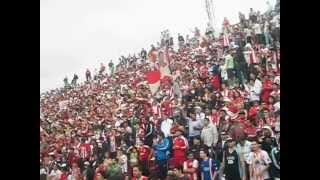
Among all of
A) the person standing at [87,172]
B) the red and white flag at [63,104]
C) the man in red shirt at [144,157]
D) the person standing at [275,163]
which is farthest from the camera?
the red and white flag at [63,104]

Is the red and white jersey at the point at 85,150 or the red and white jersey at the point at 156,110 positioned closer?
the red and white jersey at the point at 156,110

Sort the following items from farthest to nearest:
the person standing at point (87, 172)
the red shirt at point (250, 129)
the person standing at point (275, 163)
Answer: the person standing at point (87, 172)
the red shirt at point (250, 129)
the person standing at point (275, 163)

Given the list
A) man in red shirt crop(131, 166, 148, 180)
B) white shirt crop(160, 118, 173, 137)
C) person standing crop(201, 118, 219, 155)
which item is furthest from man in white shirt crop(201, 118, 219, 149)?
man in red shirt crop(131, 166, 148, 180)

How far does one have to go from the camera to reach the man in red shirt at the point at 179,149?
352 cm

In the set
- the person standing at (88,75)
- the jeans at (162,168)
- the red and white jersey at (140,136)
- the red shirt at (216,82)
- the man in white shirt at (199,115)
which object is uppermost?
the person standing at (88,75)

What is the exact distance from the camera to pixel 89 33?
3.71m

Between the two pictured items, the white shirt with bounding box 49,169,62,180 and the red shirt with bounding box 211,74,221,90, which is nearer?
the red shirt with bounding box 211,74,221,90

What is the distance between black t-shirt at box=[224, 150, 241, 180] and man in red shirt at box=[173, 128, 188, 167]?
270 millimetres

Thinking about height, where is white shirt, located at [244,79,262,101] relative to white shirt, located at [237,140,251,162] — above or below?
above

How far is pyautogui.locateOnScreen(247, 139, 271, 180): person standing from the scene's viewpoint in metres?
3.39

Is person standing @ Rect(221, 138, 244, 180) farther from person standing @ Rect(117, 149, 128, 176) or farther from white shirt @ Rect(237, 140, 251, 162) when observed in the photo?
person standing @ Rect(117, 149, 128, 176)

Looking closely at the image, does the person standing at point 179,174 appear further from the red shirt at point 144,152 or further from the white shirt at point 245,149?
the white shirt at point 245,149

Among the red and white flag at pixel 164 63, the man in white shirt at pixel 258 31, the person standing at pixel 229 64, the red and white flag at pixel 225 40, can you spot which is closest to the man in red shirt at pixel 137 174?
the red and white flag at pixel 164 63
